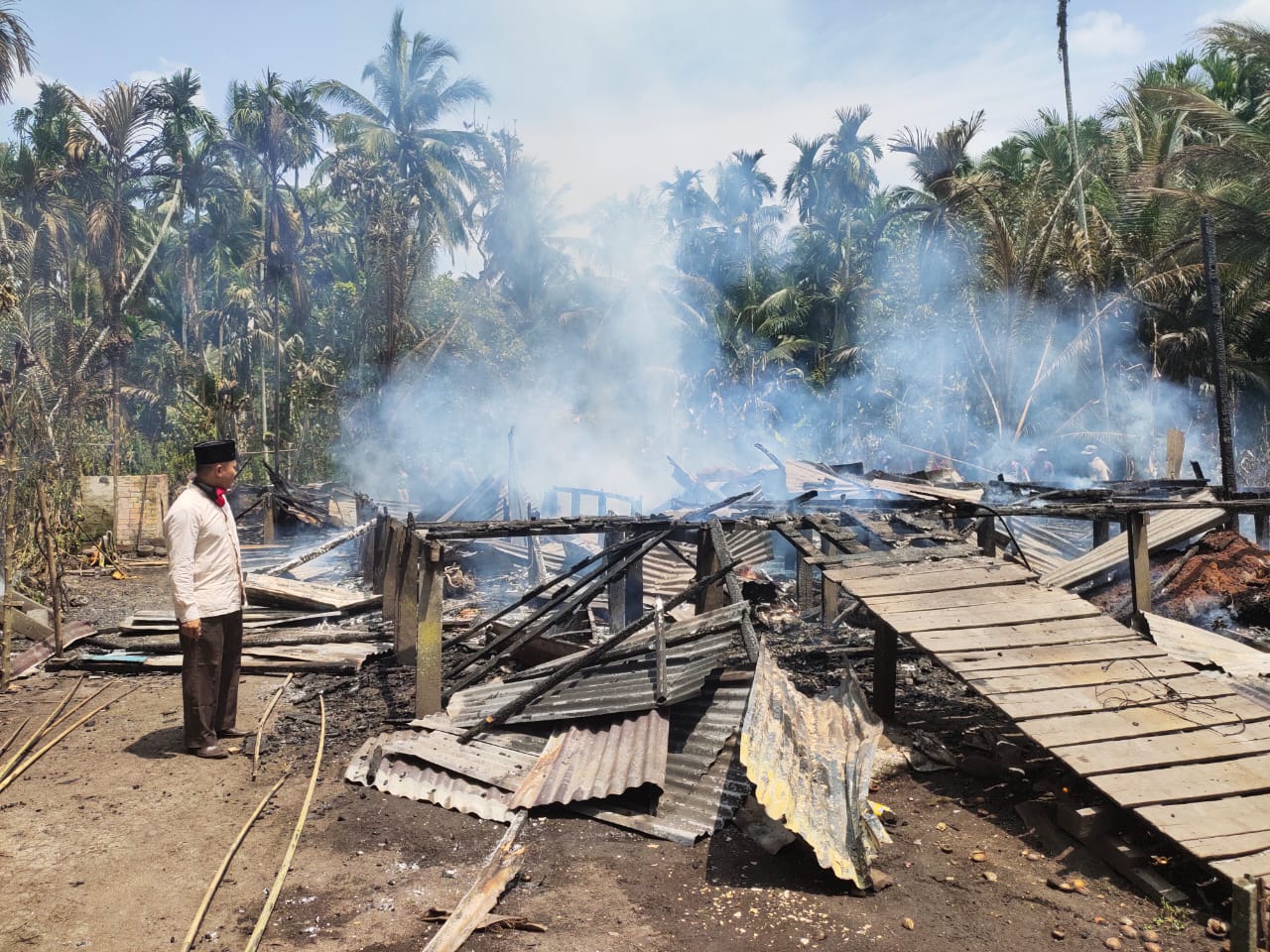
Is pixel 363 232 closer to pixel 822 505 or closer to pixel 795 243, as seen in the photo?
pixel 795 243

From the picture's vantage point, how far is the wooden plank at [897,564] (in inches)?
236

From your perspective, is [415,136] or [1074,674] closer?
[1074,674]

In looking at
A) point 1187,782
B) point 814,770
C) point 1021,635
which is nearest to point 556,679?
point 814,770

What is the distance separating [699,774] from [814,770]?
33.3 inches

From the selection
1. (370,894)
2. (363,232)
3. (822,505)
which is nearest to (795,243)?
(363,232)

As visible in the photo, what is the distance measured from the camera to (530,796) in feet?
16.1

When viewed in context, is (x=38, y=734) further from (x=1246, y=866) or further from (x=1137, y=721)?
(x=1246, y=866)

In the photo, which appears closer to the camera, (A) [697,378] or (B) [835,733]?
(B) [835,733]

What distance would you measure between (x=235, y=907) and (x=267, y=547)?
1200cm

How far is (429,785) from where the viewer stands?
5234mm

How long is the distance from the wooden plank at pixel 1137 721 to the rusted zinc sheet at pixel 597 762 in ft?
6.66

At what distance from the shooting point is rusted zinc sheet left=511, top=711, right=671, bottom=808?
4824 millimetres

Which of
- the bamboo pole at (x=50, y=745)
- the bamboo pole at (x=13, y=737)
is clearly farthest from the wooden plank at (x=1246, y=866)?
the bamboo pole at (x=13, y=737)

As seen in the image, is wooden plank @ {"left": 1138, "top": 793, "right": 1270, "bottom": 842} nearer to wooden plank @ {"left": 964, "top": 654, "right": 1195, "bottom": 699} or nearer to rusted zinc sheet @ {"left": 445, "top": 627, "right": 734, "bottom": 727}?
wooden plank @ {"left": 964, "top": 654, "right": 1195, "bottom": 699}
